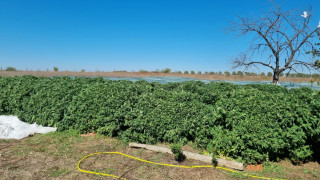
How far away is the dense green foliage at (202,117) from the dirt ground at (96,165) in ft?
0.92

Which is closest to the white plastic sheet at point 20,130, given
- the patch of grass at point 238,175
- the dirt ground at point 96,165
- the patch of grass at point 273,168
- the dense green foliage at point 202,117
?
the dense green foliage at point 202,117

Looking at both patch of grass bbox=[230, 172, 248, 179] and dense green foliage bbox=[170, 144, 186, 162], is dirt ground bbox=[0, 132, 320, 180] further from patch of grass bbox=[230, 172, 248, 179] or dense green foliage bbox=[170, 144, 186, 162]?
dense green foliage bbox=[170, 144, 186, 162]

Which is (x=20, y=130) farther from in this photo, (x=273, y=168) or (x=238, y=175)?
(x=273, y=168)

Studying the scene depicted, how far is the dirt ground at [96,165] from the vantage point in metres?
3.25

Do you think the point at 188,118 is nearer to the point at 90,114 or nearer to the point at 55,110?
the point at 90,114

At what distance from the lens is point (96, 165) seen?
358cm

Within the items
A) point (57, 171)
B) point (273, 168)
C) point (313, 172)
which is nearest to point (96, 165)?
point (57, 171)

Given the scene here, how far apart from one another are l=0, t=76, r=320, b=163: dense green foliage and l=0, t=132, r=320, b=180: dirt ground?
281 millimetres

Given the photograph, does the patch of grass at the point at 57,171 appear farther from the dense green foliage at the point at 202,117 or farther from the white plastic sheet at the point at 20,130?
the white plastic sheet at the point at 20,130

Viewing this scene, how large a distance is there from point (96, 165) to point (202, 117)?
7.39 feet

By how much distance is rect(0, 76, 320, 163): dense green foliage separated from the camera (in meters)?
3.67

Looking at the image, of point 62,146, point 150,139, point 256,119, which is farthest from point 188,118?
point 62,146

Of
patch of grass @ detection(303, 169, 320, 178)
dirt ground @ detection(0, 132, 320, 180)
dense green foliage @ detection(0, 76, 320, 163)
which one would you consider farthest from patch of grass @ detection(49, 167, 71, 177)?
patch of grass @ detection(303, 169, 320, 178)

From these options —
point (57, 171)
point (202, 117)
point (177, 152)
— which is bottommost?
point (57, 171)
